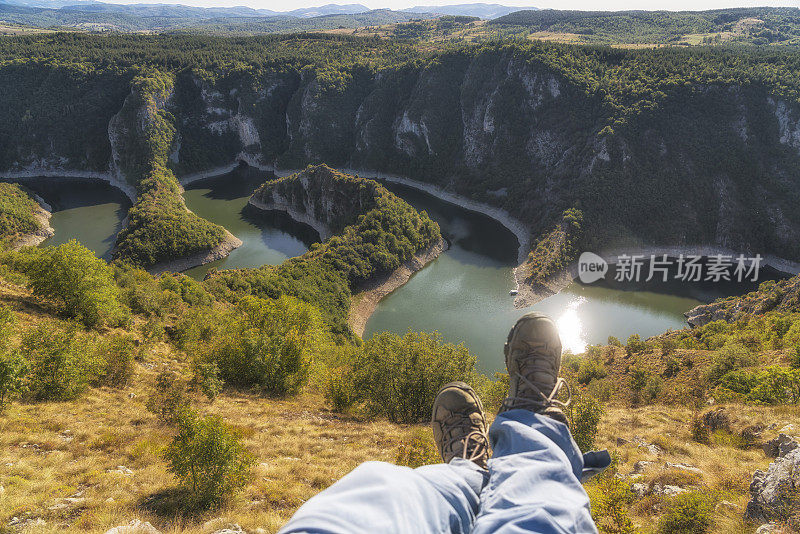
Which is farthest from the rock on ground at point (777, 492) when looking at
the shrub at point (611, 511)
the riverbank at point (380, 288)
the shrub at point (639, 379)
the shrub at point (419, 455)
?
the riverbank at point (380, 288)

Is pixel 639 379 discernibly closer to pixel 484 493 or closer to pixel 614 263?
pixel 484 493

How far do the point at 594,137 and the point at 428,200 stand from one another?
105ft

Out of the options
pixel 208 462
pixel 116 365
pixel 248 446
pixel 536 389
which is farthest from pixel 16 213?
pixel 536 389

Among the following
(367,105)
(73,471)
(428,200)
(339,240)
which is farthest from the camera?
(367,105)

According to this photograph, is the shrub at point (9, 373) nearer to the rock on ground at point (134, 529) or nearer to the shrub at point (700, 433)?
the rock on ground at point (134, 529)

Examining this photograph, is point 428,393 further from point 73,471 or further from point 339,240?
point 339,240

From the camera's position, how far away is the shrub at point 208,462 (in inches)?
269

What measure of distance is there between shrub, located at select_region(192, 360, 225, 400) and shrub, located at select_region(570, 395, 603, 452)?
34.8ft

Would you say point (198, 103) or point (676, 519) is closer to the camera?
point (676, 519)

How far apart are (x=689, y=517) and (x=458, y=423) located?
145 inches

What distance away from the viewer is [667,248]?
63.3m

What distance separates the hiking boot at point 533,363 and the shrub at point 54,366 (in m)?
12.6

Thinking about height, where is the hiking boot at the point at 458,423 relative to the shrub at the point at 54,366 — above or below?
above

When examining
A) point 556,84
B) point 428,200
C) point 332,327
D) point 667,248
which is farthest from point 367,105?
point 332,327
